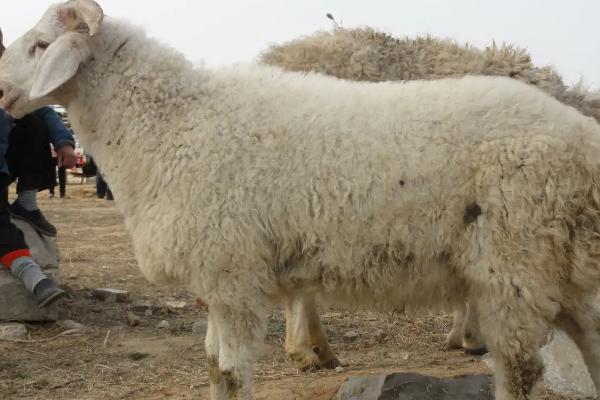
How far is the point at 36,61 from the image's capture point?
168 inches

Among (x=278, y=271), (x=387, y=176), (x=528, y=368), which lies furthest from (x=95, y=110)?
(x=528, y=368)

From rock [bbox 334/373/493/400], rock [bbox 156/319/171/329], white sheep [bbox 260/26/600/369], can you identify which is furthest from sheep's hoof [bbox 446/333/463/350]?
rock [bbox 156/319/171/329]

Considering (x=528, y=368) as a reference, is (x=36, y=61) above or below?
above

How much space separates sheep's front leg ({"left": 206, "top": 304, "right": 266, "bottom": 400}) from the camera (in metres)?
3.88

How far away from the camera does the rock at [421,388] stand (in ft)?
14.1

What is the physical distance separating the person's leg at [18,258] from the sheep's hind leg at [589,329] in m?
3.75

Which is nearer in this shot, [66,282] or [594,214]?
[594,214]

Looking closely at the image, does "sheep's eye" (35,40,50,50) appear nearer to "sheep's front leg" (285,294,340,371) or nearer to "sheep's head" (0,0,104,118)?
"sheep's head" (0,0,104,118)

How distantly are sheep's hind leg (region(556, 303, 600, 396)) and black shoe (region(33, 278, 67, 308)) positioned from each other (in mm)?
3626

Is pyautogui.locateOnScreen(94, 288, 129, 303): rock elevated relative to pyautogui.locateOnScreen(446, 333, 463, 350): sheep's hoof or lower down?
lower down

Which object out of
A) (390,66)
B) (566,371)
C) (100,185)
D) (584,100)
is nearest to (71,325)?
(390,66)

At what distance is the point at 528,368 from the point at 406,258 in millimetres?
726

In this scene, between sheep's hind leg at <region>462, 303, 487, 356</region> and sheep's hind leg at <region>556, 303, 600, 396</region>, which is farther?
sheep's hind leg at <region>462, 303, 487, 356</region>

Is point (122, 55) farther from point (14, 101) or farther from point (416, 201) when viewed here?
point (416, 201)
